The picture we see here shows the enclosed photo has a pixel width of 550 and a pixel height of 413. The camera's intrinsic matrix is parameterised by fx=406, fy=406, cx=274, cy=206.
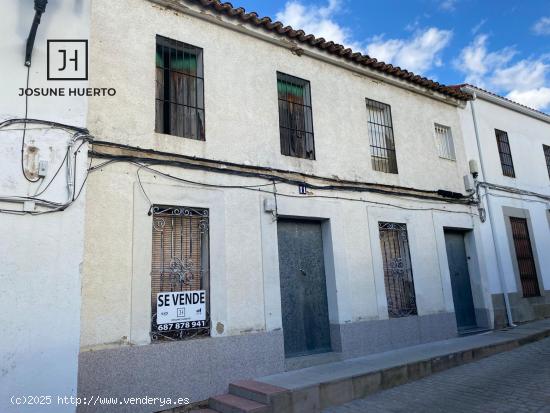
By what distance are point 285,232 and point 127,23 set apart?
150 inches

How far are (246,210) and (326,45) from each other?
364 centimetres

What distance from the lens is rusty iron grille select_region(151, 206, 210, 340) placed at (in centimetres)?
522

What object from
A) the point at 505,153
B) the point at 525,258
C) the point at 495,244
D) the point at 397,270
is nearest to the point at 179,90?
the point at 397,270

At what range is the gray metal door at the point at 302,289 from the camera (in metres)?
6.38

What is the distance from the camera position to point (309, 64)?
752cm

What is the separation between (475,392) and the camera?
5.28 metres

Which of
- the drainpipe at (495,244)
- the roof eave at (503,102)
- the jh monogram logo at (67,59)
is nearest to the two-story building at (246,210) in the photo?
the jh monogram logo at (67,59)

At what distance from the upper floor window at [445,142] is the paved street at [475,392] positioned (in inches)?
185

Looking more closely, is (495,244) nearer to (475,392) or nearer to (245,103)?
(475,392)

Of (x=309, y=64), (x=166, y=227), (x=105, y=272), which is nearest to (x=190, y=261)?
(x=166, y=227)

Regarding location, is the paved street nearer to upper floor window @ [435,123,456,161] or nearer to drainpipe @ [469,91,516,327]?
drainpipe @ [469,91,516,327]

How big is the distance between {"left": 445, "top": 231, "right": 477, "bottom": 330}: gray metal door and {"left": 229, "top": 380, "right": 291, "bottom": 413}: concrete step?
5.38 m

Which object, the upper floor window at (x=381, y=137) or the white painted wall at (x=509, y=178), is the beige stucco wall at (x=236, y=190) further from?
the white painted wall at (x=509, y=178)

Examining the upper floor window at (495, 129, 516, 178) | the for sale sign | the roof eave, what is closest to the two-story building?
the for sale sign
